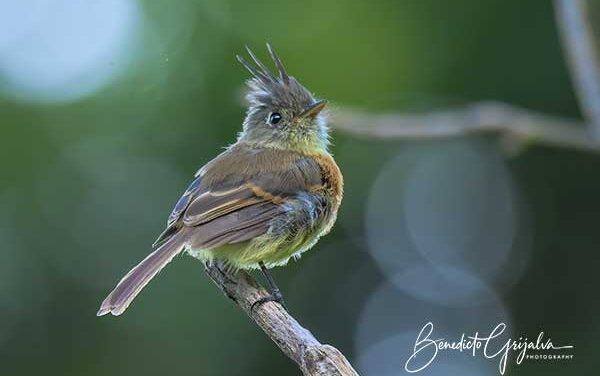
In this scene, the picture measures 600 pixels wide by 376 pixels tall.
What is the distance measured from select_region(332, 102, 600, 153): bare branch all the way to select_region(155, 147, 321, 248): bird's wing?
44cm

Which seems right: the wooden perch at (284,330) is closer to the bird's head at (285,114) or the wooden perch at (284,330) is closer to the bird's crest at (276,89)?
the bird's head at (285,114)

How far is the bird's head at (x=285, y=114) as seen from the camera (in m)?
6.61

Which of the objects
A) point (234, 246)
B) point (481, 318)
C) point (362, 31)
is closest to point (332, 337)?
point (481, 318)

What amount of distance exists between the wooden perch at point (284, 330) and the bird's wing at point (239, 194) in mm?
236

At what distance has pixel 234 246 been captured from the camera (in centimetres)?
Result: 560

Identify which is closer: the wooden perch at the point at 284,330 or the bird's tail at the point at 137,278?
the wooden perch at the point at 284,330

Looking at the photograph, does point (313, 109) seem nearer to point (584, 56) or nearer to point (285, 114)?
point (285, 114)

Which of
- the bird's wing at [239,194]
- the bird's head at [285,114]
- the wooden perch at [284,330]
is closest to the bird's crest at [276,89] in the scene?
the bird's head at [285,114]

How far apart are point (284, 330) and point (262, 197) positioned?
1294mm

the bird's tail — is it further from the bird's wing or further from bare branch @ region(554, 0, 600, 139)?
bare branch @ region(554, 0, 600, 139)

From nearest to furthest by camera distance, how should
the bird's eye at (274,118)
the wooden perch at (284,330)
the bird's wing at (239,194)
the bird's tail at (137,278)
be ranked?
the wooden perch at (284,330) < the bird's tail at (137,278) < the bird's wing at (239,194) < the bird's eye at (274,118)

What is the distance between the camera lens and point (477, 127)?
5.50 metres

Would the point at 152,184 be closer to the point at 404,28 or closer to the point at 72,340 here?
the point at 72,340

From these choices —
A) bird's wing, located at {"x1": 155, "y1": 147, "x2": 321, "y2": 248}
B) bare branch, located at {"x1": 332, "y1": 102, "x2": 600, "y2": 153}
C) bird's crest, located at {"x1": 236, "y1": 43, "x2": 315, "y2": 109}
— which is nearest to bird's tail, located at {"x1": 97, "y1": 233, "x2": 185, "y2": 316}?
bird's wing, located at {"x1": 155, "y1": 147, "x2": 321, "y2": 248}
